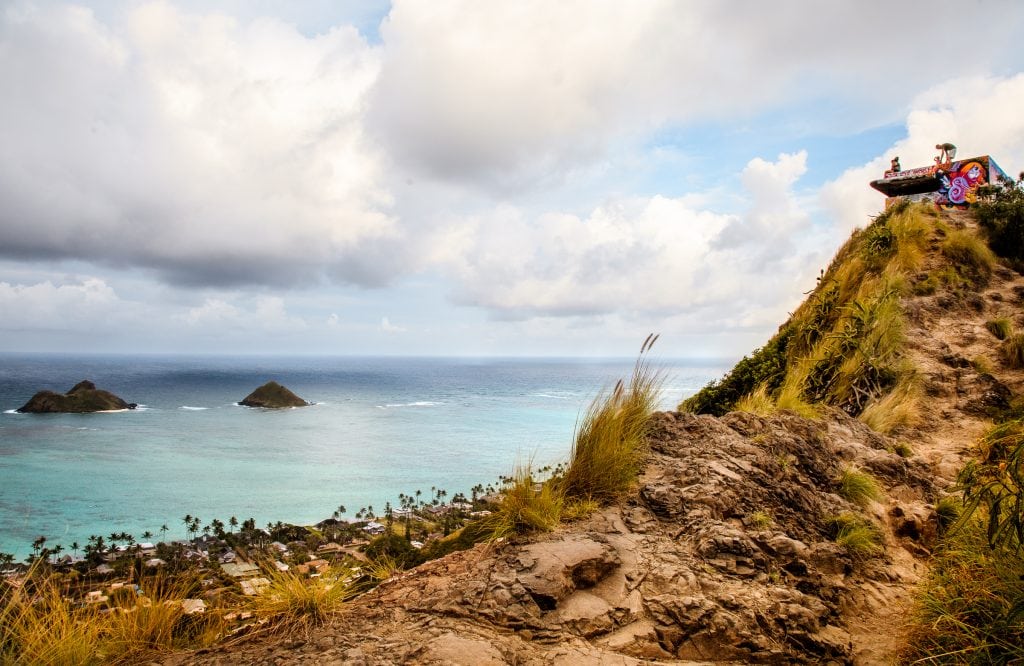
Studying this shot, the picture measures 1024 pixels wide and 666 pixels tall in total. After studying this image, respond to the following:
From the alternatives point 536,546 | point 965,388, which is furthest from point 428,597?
point 965,388

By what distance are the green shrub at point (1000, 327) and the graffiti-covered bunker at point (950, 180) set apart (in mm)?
6910

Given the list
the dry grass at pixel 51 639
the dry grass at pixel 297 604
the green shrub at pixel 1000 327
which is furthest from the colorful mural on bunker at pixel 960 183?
the dry grass at pixel 51 639

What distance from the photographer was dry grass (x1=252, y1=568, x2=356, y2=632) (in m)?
3.08

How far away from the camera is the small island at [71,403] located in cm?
4688

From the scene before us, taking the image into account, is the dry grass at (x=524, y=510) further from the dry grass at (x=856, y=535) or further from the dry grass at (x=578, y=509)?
the dry grass at (x=856, y=535)

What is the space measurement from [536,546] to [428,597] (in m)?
0.83

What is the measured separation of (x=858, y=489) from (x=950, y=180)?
14.6m

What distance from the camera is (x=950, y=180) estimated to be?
1445 centimetres

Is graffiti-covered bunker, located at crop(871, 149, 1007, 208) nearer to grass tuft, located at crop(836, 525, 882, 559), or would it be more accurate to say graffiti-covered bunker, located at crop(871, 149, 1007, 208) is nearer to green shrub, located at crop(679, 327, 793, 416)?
green shrub, located at crop(679, 327, 793, 416)

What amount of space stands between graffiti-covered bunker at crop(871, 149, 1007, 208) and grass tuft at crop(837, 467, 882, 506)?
13398 millimetres

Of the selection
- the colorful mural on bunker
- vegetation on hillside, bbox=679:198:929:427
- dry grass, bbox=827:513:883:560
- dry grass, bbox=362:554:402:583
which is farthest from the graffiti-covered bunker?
dry grass, bbox=362:554:402:583

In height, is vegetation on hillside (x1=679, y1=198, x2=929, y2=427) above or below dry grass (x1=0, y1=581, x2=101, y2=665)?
above

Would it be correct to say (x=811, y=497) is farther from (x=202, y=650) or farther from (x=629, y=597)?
(x=202, y=650)

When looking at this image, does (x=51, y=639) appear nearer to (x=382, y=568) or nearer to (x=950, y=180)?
(x=382, y=568)
